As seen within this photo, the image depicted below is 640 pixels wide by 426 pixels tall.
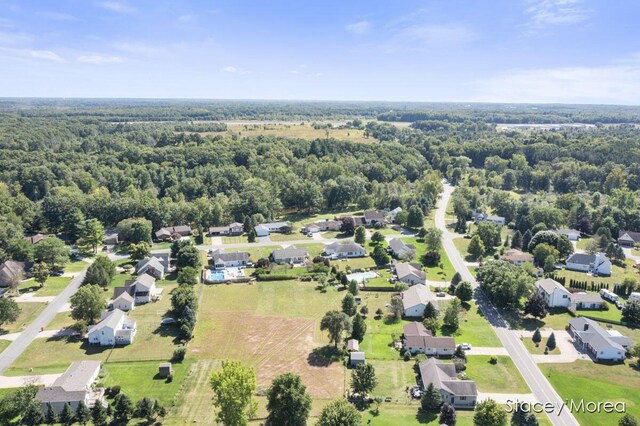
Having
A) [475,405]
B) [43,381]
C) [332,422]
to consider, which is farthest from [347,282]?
[43,381]

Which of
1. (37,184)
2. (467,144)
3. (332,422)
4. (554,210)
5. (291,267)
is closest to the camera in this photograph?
(332,422)

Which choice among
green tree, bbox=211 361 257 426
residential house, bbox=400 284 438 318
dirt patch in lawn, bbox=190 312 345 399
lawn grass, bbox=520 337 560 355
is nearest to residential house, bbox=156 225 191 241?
dirt patch in lawn, bbox=190 312 345 399

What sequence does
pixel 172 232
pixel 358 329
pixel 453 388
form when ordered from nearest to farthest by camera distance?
pixel 453 388
pixel 358 329
pixel 172 232

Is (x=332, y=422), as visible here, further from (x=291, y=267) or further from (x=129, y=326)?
(x=291, y=267)

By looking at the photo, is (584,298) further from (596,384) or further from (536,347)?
(596,384)

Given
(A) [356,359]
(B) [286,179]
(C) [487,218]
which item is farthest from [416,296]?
(B) [286,179]

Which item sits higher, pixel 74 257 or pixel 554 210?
pixel 554 210
